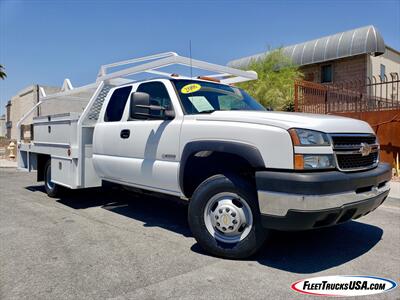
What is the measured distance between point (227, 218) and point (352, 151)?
4.60ft

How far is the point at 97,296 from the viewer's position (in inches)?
112

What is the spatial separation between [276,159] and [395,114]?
7.59 metres

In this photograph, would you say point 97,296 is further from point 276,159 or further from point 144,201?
point 144,201

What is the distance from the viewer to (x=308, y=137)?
321 centimetres

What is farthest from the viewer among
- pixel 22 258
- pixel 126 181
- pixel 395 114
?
pixel 395 114

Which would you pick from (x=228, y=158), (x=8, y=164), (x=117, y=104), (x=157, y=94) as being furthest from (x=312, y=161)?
(x=8, y=164)

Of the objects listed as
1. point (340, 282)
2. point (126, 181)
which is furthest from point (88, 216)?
point (340, 282)

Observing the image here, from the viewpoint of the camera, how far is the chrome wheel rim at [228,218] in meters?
3.56

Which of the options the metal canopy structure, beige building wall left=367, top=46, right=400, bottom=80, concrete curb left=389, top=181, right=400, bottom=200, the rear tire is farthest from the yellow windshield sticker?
beige building wall left=367, top=46, right=400, bottom=80

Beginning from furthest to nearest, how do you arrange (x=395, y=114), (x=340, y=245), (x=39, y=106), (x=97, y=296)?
(x=395, y=114) < (x=39, y=106) < (x=340, y=245) < (x=97, y=296)

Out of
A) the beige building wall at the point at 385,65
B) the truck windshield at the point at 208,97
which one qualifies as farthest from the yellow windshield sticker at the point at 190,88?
the beige building wall at the point at 385,65

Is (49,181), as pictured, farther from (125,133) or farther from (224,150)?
(224,150)

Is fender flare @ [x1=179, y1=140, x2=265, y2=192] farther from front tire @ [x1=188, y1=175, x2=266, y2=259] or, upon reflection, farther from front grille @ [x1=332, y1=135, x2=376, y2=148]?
front grille @ [x1=332, y1=135, x2=376, y2=148]

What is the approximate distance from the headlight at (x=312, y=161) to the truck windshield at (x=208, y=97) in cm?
133
